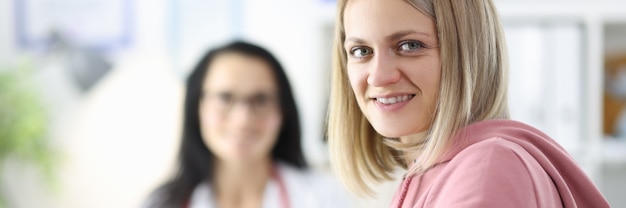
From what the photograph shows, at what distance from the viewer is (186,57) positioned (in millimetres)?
3162

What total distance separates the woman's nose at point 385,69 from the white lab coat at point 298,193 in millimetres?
1368

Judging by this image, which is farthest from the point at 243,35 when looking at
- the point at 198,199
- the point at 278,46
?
the point at 198,199

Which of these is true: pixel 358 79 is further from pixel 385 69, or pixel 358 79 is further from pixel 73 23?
pixel 73 23

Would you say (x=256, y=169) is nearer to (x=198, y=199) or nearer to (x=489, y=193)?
(x=198, y=199)

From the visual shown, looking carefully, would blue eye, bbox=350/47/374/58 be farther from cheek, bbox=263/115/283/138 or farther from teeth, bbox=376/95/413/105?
cheek, bbox=263/115/283/138

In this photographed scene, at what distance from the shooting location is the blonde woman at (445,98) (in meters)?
0.85

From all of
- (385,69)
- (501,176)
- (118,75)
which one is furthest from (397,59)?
(118,75)

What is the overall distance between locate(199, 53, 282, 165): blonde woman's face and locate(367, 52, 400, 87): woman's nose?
127 centimetres

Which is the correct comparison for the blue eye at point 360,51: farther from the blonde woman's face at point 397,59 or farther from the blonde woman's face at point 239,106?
the blonde woman's face at point 239,106

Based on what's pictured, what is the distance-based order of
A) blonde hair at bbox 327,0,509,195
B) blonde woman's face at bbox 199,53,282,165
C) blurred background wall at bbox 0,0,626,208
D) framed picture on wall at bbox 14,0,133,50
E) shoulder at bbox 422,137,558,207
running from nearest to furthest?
shoulder at bbox 422,137,558,207 < blonde hair at bbox 327,0,509,195 < blonde woman's face at bbox 199,53,282,165 < blurred background wall at bbox 0,0,626,208 < framed picture on wall at bbox 14,0,133,50

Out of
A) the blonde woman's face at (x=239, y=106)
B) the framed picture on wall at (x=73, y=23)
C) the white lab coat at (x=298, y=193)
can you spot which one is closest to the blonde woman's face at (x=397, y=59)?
the blonde woman's face at (x=239, y=106)

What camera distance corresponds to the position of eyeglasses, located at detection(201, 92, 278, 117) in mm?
2211

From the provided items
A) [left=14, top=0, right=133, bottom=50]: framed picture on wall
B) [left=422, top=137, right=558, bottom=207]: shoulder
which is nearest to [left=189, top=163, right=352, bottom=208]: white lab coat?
[left=14, top=0, right=133, bottom=50]: framed picture on wall

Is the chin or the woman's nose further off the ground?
the woman's nose
